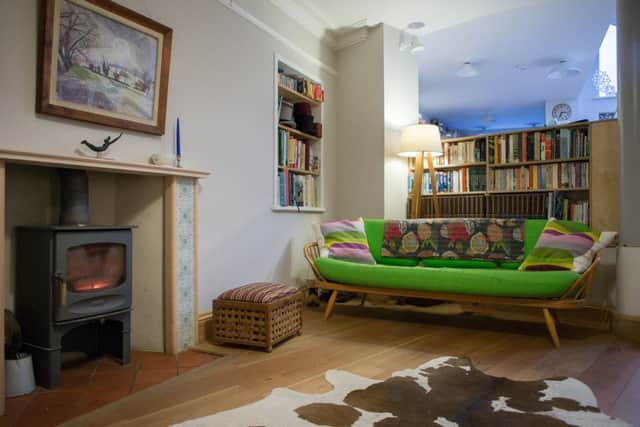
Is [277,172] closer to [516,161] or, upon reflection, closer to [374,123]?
[374,123]

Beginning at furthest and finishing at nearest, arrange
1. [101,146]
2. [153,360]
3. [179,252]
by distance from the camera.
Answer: [179,252]
[153,360]
[101,146]

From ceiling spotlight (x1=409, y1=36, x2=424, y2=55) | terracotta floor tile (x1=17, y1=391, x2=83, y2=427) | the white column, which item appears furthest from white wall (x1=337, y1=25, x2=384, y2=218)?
terracotta floor tile (x1=17, y1=391, x2=83, y2=427)

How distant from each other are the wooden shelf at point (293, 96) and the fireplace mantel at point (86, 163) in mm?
1573

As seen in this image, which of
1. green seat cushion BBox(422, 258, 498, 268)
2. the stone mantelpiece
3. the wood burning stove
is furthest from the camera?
green seat cushion BBox(422, 258, 498, 268)

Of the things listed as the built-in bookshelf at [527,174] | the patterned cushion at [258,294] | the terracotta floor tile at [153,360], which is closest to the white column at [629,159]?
the built-in bookshelf at [527,174]

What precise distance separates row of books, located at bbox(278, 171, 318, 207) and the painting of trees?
1887 millimetres

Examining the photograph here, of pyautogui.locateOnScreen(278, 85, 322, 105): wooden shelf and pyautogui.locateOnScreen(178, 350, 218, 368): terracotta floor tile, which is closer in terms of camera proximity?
pyautogui.locateOnScreen(178, 350, 218, 368): terracotta floor tile

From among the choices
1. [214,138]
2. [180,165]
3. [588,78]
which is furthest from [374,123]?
[588,78]

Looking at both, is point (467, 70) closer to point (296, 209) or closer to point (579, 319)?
point (296, 209)

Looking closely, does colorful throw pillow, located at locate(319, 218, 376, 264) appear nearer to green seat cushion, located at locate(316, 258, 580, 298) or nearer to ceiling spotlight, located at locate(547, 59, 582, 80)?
green seat cushion, located at locate(316, 258, 580, 298)

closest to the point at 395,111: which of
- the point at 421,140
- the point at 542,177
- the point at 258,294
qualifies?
the point at 421,140

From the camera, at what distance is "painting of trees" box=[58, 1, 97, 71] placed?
2051mm

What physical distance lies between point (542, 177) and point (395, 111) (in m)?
1.53

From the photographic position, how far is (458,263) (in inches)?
134
